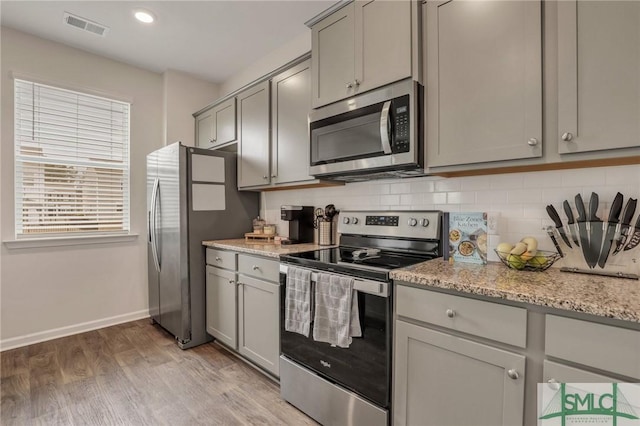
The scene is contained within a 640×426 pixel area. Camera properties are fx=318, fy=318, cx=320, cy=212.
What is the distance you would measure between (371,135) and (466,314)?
1081mm

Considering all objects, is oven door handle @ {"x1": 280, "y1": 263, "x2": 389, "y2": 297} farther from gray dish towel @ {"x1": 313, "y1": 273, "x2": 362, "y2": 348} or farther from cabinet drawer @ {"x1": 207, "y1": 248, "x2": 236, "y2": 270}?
cabinet drawer @ {"x1": 207, "y1": 248, "x2": 236, "y2": 270}

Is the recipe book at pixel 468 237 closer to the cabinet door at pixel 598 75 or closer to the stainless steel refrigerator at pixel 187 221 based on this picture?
the cabinet door at pixel 598 75

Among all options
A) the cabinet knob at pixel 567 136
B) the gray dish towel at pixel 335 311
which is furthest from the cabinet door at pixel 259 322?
the cabinet knob at pixel 567 136

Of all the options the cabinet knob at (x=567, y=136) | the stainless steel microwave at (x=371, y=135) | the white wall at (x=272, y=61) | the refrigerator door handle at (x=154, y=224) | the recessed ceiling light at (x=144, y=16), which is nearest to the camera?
the cabinet knob at (x=567, y=136)

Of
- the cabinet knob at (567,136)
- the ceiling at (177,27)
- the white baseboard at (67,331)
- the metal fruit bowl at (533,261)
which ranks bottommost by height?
the white baseboard at (67,331)

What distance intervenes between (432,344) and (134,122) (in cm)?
363

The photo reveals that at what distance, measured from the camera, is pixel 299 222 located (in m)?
2.69

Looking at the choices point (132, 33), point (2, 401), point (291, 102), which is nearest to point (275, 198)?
point (291, 102)

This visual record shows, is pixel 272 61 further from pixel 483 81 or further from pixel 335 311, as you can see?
pixel 335 311

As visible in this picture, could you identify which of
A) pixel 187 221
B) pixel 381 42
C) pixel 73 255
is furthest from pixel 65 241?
pixel 381 42

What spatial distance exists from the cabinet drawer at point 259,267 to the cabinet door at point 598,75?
1670mm

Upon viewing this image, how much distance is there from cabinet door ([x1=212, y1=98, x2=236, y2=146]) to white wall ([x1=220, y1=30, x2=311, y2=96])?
492 millimetres

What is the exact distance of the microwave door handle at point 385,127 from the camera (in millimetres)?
1729

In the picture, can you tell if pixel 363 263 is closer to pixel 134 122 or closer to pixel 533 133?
pixel 533 133
